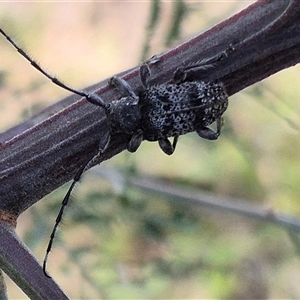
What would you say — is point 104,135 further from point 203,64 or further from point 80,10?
point 80,10

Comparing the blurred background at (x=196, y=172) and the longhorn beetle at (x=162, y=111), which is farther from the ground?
the blurred background at (x=196, y=172)

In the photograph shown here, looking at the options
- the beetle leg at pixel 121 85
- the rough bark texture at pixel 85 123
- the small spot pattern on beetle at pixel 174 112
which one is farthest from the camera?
the small spot pattern on beetle at pixel 174 112

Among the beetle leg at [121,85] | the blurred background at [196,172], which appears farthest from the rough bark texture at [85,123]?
the blurred background at [196,172]

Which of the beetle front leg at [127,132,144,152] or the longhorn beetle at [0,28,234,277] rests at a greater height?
the longhorn beetle at [0,28,234,277]

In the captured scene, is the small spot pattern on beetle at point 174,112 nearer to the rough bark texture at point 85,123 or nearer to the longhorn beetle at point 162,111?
the longhorn beetle at point 162,111

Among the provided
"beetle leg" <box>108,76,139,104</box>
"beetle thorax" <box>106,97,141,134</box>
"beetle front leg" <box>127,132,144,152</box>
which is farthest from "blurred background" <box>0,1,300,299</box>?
"beetle leg" <box>108,76,139,104</box>

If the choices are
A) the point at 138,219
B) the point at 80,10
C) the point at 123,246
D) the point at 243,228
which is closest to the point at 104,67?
the point at 80,10

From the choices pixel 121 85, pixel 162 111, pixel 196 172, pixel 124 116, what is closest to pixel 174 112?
pixel 162 111

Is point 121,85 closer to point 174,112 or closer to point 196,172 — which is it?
point 174,112

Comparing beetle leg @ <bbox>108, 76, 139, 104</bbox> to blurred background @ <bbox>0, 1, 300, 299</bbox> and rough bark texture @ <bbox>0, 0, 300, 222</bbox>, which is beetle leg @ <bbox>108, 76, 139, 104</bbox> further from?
blurred background @ <bbox>0, 1, 300, 299</bbox>
